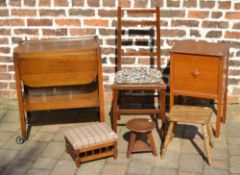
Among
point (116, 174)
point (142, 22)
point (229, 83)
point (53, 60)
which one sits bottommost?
point (116, 174)

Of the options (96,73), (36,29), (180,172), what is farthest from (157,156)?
(36,29)

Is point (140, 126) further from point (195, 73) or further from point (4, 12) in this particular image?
point (4, 12)

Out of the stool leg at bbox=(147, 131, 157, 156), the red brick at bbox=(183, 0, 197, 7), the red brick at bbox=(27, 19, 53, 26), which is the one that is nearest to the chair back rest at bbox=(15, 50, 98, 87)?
the stool leg at bbox=(147, 131, 157, 156)

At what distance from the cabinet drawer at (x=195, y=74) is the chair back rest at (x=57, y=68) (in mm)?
838

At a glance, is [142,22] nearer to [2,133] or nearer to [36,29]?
[36,29]

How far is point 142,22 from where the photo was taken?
4.61 metres

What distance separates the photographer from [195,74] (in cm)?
413

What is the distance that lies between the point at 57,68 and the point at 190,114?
52.5 inches

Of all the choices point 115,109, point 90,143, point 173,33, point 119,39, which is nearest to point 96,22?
point 119,39

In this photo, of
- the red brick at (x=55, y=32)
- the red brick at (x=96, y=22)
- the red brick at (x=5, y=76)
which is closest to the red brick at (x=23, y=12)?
the red brick at (x=55, y=32)

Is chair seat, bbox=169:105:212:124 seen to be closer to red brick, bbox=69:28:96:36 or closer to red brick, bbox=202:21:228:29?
red brick, bbox=202:21:228:29

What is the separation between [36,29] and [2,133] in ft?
4.18

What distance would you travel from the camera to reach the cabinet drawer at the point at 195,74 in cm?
406

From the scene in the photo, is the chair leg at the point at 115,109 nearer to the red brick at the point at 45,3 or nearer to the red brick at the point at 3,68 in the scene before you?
the red brick at the point at 45,3
